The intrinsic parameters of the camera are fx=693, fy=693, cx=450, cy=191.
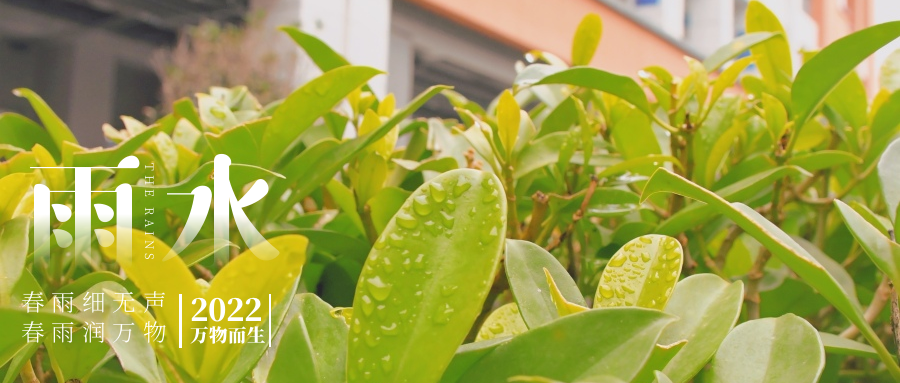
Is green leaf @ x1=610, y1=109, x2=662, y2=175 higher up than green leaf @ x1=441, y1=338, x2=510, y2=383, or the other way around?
green leaf @ x1=610, y1=109, x2=662, y2=175

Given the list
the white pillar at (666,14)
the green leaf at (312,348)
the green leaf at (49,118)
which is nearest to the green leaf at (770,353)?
the green leaf at (312,348)

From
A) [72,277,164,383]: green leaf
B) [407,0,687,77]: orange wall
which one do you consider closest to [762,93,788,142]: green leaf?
[72,277,164,383]: green leaf

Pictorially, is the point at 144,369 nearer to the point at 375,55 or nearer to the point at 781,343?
the point at 781,343

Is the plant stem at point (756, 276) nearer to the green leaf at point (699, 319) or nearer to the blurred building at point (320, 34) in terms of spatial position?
the green leaf at point (699, 319)

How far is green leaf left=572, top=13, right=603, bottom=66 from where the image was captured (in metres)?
0.45

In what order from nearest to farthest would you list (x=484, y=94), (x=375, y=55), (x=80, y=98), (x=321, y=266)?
(x=321, y=266)
(x=375, y=55)
(x=80, y=98)
(x=484, y=94)

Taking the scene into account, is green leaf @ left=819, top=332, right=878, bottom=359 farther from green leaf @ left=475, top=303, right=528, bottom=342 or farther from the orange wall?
the orange wall

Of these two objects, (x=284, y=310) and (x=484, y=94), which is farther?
(x=484, y=94)

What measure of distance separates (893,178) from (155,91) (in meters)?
6.37

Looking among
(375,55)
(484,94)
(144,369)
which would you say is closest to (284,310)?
(144,369)

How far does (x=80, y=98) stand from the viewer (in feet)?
18.1

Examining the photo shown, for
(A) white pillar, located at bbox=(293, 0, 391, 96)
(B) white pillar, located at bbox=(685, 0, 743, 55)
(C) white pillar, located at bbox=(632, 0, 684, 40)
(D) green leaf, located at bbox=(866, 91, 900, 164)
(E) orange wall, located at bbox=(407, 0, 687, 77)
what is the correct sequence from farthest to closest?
(B) white pillar, located at bbox=(685, 0, 743, 55)
(C) white pillar, located at bbox=(632, 0, 684, 40)
(E) orange wall, located at bbox=(407, 0, 687, 77)
(A) white pillar, located at bbox=(293, 0, 391, 96)
(D) green leaf, located at bbox=(866, 91, 900, 164)

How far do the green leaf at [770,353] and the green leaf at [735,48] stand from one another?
0.64 feet

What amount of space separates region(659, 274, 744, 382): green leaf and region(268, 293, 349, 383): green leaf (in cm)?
10
